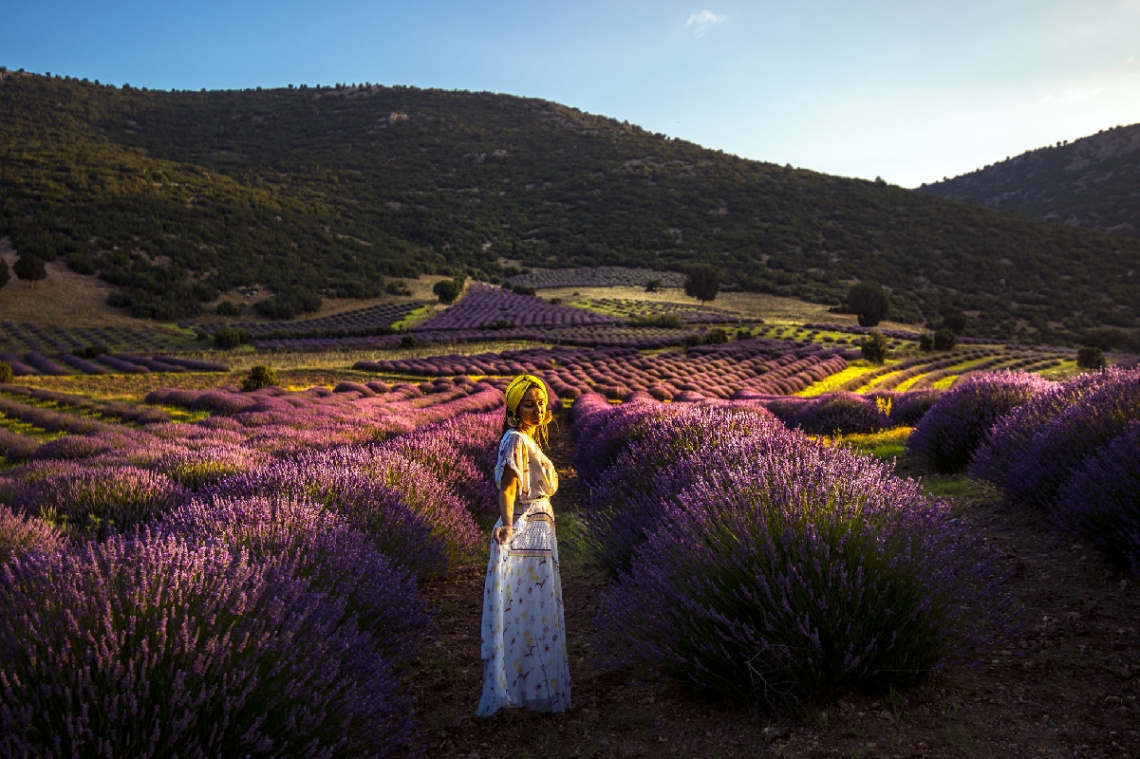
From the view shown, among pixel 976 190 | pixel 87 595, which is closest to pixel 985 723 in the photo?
pixel 87 595

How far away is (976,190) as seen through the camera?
108 metres

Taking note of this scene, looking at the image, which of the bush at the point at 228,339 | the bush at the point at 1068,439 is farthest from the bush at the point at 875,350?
the bush at the point at 228,339

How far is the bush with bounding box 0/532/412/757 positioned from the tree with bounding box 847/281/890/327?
53.0 metres

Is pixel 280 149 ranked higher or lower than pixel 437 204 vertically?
higher

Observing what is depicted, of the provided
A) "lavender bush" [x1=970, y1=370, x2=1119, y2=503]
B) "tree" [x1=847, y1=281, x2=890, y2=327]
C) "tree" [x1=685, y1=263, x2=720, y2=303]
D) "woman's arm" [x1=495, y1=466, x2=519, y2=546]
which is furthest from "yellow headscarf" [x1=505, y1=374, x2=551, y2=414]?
"tree" [x1=685, y1=263, x2=720, y2=303]

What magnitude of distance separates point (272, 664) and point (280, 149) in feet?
380

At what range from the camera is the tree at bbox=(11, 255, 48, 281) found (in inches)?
1764

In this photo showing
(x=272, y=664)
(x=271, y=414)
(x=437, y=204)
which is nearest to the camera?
(x=272, y=664)

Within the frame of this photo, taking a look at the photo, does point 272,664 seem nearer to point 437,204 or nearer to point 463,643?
point 463,643

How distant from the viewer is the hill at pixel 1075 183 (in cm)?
8025

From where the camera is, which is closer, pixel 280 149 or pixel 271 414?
pixel 271 414

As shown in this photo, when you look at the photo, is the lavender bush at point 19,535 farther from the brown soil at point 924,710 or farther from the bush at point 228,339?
the bush at point 228,339

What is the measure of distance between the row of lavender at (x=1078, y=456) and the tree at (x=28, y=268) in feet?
189

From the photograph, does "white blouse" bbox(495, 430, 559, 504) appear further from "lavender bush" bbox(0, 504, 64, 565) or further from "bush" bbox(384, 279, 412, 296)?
"bush" bbox(384, 279, 412, 296)
